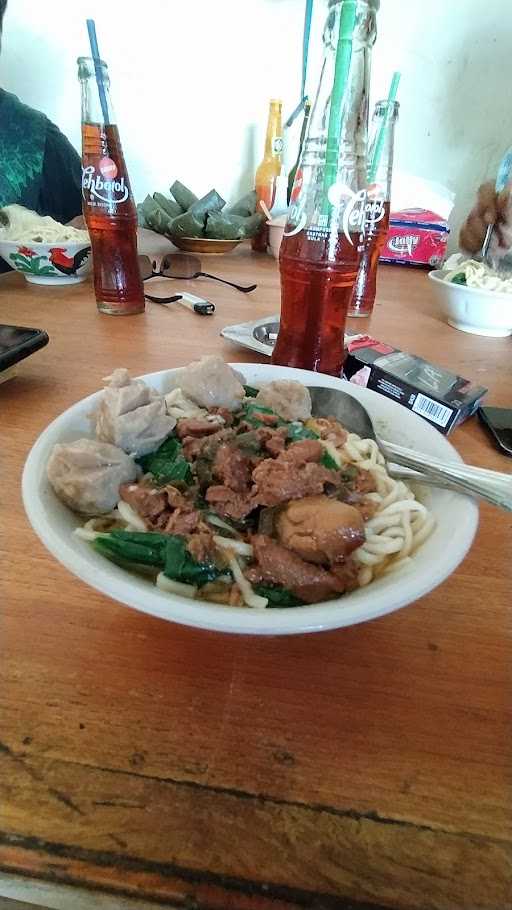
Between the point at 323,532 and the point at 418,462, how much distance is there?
0.65ft

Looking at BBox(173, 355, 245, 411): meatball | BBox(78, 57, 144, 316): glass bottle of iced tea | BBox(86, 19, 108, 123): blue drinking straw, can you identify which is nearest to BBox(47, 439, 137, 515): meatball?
BBox(173, 355, 245, 411): meatball

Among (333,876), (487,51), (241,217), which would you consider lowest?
(333,876)

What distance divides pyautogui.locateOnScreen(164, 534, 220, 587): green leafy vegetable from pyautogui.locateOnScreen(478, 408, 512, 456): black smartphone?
58 centimetres

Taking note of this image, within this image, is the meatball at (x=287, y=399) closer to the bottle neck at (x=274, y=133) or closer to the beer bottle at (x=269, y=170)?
the beer bottle at (x=269, y=170)

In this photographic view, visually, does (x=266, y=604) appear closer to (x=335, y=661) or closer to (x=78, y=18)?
(x=335, y=661)

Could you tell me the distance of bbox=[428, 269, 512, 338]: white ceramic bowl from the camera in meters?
1.42

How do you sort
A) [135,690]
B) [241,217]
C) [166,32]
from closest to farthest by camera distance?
[135,690] → [241,217] → [166,32]

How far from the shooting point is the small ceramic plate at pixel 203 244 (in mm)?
2170

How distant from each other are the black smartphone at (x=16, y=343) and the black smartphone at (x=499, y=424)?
2.79ft

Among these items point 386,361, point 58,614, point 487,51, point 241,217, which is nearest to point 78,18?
point 241,217

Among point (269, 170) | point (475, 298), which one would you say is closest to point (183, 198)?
point (269, 170)

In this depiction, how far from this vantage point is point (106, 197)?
1283mm

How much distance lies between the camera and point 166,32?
8.71 feet

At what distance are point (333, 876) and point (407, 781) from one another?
3.8 inches
